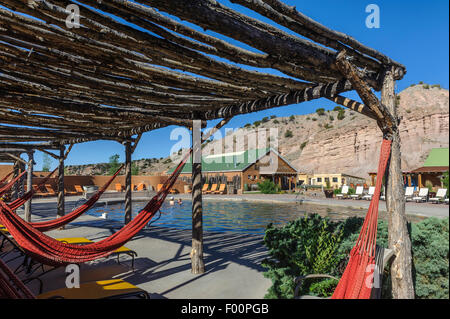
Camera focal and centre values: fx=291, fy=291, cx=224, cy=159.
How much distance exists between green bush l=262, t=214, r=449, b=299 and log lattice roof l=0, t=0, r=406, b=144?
188 centimetres

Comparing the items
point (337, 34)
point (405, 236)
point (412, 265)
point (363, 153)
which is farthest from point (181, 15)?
point (363, 153)

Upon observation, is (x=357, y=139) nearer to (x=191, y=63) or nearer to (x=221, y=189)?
(x=221, y=189)

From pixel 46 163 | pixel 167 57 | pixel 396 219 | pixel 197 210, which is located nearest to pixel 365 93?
pixel 396 219

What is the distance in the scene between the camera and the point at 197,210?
15.5 ft

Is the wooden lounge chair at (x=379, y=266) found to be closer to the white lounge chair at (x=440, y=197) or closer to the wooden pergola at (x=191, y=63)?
the wooden pergola at (x=191, y=63)

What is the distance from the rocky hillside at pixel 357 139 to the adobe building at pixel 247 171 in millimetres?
10274

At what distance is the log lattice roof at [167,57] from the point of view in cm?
216

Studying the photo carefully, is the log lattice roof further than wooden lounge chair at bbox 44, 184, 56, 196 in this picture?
No

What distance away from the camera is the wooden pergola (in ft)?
7.18

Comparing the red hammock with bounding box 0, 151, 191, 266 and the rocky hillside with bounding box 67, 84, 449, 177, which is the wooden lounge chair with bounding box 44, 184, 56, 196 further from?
the rocky hillside with bounding box 67, 84, 449, 177

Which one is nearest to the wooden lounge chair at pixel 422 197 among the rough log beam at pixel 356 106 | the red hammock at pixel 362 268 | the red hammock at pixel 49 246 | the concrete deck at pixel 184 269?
the concrete deck at pixel 184 269

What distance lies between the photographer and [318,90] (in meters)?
3.62

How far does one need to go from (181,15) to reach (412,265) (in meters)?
3.54

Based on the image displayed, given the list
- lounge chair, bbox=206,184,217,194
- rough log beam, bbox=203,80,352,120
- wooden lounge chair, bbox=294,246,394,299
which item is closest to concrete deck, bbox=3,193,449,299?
wooden lounge chair, bbox=294,246,394,299
